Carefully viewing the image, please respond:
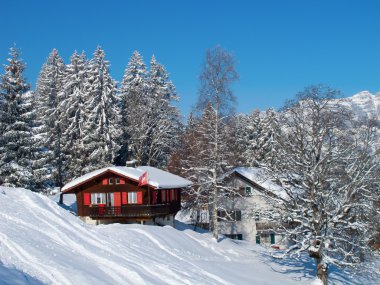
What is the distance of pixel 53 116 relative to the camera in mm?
51500

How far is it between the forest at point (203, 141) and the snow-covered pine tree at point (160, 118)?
6.0 inches

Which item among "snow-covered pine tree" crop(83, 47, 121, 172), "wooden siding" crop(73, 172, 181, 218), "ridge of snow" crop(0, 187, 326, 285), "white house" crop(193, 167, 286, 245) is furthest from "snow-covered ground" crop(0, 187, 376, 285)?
"snow-covered pine tree" crop(83, 47, 121, 172)

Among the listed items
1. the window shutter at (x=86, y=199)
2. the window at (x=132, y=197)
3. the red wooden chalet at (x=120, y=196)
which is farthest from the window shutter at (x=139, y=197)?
the window shutter at (x=86, y=199)

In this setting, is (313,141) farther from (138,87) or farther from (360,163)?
(138,87)

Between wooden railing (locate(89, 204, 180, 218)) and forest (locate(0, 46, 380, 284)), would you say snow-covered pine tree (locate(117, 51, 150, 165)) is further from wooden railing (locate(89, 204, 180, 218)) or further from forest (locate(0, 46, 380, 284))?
wooden railing (locate(89, 204, 180, 218))

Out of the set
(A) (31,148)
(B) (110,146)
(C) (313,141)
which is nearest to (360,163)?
(C) (313,141)

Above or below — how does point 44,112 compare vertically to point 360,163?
above

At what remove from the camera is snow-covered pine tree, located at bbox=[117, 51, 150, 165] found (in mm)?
49000

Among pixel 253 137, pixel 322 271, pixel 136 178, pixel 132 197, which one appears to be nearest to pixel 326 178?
pixel 322 271

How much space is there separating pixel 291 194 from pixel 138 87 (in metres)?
31.4

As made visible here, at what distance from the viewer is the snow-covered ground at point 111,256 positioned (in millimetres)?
14914

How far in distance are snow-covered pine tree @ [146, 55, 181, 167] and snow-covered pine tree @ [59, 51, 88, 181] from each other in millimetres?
7392

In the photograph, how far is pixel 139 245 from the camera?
945 inches

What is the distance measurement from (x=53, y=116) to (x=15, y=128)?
659 inches
